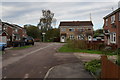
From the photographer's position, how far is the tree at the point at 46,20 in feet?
202

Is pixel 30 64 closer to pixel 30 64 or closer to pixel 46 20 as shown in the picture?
pixel 30 64

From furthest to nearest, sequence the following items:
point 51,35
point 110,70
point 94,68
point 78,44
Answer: point 51,35 < point 78,44 < point 94,68 < point 110,70

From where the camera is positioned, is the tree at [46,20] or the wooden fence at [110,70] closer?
the wooden fence at [110,70]

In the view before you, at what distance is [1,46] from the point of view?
73.0ft

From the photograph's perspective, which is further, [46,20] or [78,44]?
[46,20]

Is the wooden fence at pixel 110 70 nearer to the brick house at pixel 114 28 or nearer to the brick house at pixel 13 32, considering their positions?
the brick house at pixel 114 28

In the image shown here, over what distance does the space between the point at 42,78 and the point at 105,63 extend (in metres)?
3.06

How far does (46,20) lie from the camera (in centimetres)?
6147

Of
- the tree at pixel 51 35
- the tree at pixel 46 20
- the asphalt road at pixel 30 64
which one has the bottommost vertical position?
the asphalt road at pixel 30 64

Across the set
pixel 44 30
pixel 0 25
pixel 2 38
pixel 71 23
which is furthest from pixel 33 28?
pixel 2 38

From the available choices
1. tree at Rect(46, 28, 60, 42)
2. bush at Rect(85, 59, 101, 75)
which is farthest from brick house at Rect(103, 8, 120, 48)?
tree at Rect(46, 28, 60, 42)

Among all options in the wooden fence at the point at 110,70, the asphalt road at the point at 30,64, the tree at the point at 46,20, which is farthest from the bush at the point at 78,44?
the tree at the point at 46,20

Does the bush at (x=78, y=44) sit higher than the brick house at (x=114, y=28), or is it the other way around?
the brick house at (x=114, y=28)

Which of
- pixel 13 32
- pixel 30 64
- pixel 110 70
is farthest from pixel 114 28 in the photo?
pixel 13 32
